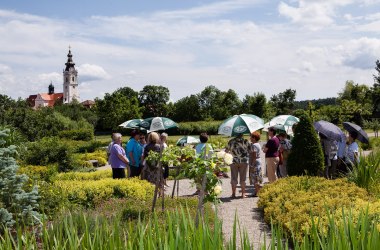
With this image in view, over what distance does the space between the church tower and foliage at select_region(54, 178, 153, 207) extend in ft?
483

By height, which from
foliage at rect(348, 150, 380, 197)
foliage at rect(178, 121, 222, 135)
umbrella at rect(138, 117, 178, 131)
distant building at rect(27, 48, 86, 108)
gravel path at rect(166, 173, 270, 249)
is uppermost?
distant building at rect(27, 48, 86, 108)

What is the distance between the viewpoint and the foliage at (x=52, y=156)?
17.7 metres

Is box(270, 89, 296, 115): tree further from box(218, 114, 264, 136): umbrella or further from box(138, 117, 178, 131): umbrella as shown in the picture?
box(218, 114, 264, 136): umbrella

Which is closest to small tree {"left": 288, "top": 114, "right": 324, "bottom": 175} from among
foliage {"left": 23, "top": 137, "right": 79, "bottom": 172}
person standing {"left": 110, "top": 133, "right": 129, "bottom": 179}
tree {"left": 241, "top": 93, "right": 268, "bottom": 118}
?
person standing {"left": 110, "top": 133, "right": 129, "bottom": 179}

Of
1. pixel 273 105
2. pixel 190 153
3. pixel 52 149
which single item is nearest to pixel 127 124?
pixel 52 149

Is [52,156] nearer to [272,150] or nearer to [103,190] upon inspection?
[103,190]

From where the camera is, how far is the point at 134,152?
1191 centimetres

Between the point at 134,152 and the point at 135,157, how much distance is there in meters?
0.21

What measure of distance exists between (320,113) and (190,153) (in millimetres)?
40611

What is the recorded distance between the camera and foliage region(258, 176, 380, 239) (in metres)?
7.23

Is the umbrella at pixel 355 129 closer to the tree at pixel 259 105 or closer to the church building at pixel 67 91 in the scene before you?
the tree at pixel 259 105

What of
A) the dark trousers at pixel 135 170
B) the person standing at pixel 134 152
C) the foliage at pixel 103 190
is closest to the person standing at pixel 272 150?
the foliage at pixel 103 190

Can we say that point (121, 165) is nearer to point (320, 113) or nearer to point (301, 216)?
point (301, 216)

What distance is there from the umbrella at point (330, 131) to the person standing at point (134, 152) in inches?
176
